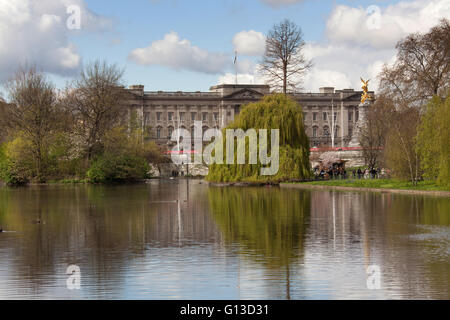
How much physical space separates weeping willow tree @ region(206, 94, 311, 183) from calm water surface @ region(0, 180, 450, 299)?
2475cm

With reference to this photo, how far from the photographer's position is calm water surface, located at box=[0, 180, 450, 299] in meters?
11.9

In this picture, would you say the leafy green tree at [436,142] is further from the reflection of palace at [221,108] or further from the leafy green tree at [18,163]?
the reflection of palace at [221,108]

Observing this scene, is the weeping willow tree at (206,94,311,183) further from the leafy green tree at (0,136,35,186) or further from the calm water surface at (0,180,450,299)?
the calm water surface at (0,180,450,299)

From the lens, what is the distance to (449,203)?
30.1 metres

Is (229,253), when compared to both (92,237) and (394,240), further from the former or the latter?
(92,237)

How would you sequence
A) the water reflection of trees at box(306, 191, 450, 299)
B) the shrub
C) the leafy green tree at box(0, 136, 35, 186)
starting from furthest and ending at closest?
the shrub, the leafy green tree at box(0, 136, 35, 186), the water reflection of trees at box(306, 191, 450, 299)

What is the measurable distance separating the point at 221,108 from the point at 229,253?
139 meters

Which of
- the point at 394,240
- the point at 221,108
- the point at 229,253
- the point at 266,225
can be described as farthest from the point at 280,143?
the point at 221,108

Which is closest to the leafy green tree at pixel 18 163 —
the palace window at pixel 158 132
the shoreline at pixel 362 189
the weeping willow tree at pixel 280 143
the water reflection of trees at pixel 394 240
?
the weeping willow tree at pixel 280 143

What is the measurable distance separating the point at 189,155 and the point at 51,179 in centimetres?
3199

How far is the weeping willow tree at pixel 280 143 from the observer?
2104 inches

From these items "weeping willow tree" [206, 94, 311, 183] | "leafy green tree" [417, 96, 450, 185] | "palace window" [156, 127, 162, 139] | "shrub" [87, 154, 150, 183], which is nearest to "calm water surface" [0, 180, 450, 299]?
"leafy green tree" [417, 96, 450, 185]

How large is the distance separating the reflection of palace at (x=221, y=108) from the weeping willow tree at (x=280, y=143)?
92.6 m
